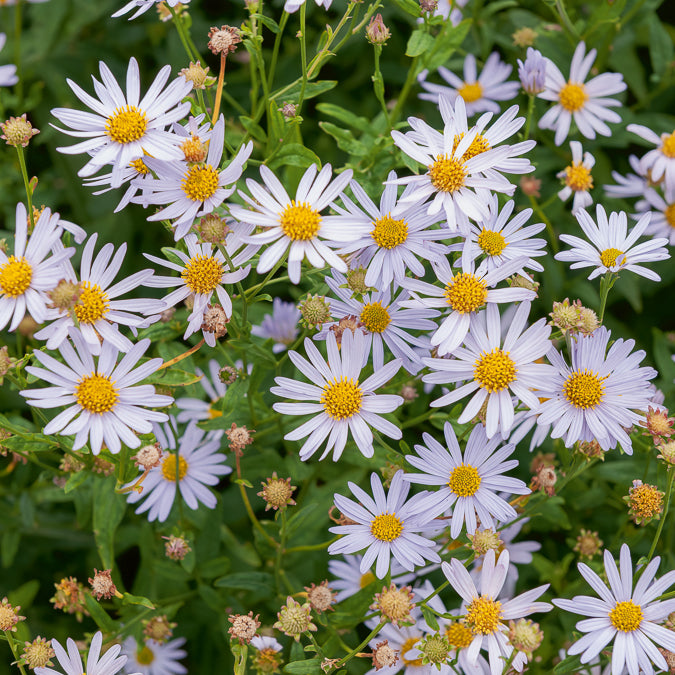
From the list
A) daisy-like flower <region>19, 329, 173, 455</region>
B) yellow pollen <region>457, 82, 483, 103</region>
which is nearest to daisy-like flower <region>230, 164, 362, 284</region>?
daisy-like flower <region>19, 329, 173, 455</region>

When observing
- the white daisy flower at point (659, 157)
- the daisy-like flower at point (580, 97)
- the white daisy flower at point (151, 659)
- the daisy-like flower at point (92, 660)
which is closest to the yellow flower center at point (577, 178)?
the daisy-like flower at point (580, 97)

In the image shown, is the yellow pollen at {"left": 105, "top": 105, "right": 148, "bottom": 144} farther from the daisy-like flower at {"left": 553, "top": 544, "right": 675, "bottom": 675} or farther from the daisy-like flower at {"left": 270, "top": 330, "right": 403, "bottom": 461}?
the daisy-like flower at {"left": 553, "top": 544, "right": 675, "bottom": 675}

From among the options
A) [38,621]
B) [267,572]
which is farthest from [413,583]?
[38,621]

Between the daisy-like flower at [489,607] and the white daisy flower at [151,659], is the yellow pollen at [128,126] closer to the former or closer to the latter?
the daisy-like flower at [489,607]

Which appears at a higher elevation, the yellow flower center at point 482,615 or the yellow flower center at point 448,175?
the yellow flower center at point 448,175

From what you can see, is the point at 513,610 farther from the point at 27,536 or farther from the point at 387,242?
the point at 27,536
